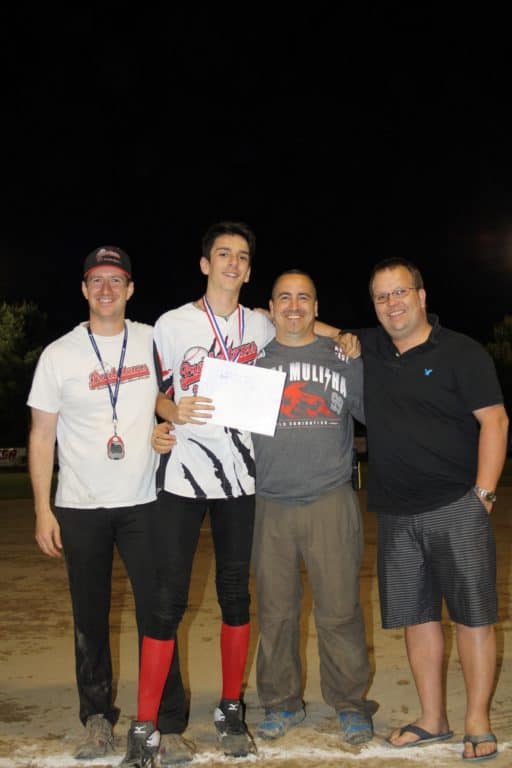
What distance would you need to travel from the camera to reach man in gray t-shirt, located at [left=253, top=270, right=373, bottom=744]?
14.8 feet

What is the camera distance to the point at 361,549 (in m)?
4.63

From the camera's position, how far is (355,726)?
172 inches

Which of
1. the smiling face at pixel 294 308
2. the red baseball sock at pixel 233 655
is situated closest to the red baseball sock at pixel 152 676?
the red baseball sock at pixel 233 655

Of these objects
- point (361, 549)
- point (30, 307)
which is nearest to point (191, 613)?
point (361, 549)

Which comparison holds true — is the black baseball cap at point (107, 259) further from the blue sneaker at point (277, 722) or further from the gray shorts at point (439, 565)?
the blue sneaker at point (277, 722)

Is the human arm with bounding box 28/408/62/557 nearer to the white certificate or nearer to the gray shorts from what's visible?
the white certificate

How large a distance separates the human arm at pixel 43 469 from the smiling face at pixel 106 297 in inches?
21.2

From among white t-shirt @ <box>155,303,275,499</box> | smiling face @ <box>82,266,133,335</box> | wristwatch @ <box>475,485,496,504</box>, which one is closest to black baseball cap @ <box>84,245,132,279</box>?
smiling face @ <box>82,266,133,335</box>

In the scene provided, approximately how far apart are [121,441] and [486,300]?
57.8 meters

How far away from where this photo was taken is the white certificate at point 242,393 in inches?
170

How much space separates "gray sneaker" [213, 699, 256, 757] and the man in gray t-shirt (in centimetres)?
17

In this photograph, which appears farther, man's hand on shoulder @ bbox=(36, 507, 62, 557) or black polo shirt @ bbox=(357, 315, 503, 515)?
man's hand on shoulder @ bbox=(36, 507, 62, 557)

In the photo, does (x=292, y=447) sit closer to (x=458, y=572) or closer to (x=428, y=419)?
(x=428, y=419)

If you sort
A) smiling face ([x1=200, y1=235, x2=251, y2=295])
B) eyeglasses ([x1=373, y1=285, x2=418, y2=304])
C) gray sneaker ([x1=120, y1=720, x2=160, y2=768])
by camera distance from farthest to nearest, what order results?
smiling face ([x1=200, y1=235, x2=251, y2=295]) < eyeglasses ([x1=373, y1=285, x2=418, y2=304]) < gray sneaker ([x1=120, y1=720, x2=160, y2=768])
